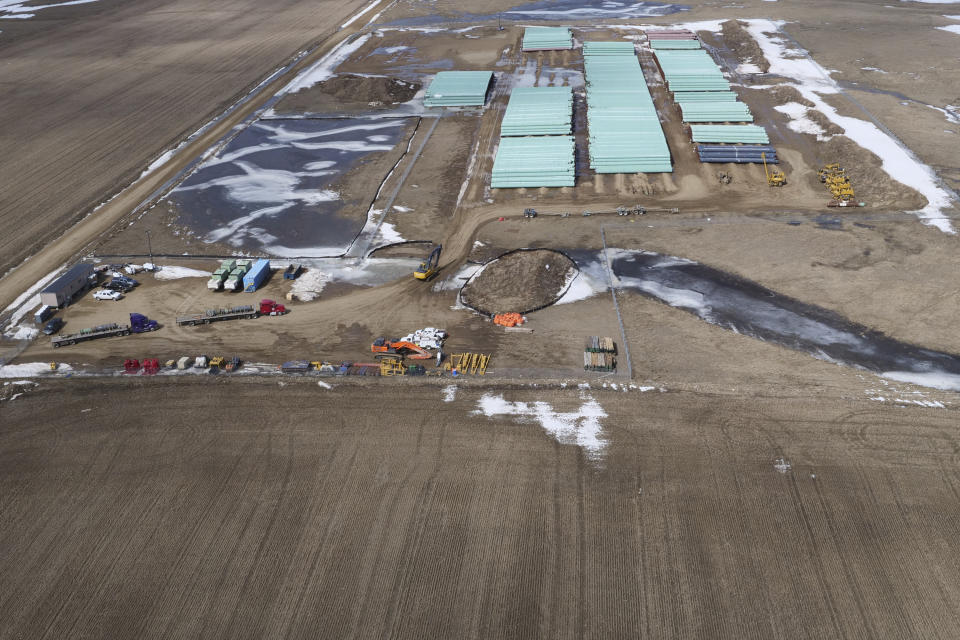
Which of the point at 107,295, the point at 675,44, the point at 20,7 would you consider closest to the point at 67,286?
the point at 107,295

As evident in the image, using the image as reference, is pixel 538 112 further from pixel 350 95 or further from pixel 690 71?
pixel 350 95

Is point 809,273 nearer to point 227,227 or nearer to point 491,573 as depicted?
point 491,573

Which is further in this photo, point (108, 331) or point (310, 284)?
point (310, 284)

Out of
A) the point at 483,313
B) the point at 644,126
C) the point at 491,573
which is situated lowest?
the point at 491,573

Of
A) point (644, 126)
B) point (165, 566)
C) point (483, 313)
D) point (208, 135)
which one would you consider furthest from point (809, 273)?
point (208, 135)

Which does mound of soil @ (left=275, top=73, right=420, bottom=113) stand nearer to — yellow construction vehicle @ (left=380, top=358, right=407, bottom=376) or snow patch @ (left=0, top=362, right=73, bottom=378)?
snow patch @ (left=0, top=362, right=73, bottom=378)

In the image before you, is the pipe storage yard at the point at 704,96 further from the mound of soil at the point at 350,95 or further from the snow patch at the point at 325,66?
the snow patch at the point at 325,66

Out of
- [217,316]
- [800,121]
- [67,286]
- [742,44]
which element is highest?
[742,44]

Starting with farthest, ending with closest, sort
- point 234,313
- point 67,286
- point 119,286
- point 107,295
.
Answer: point 119,286 < point 107,295 < point 67,286 < point 234,313

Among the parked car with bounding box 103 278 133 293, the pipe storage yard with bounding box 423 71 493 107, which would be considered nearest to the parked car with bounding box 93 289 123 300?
the parked car with bounding box 103 278 133 293
